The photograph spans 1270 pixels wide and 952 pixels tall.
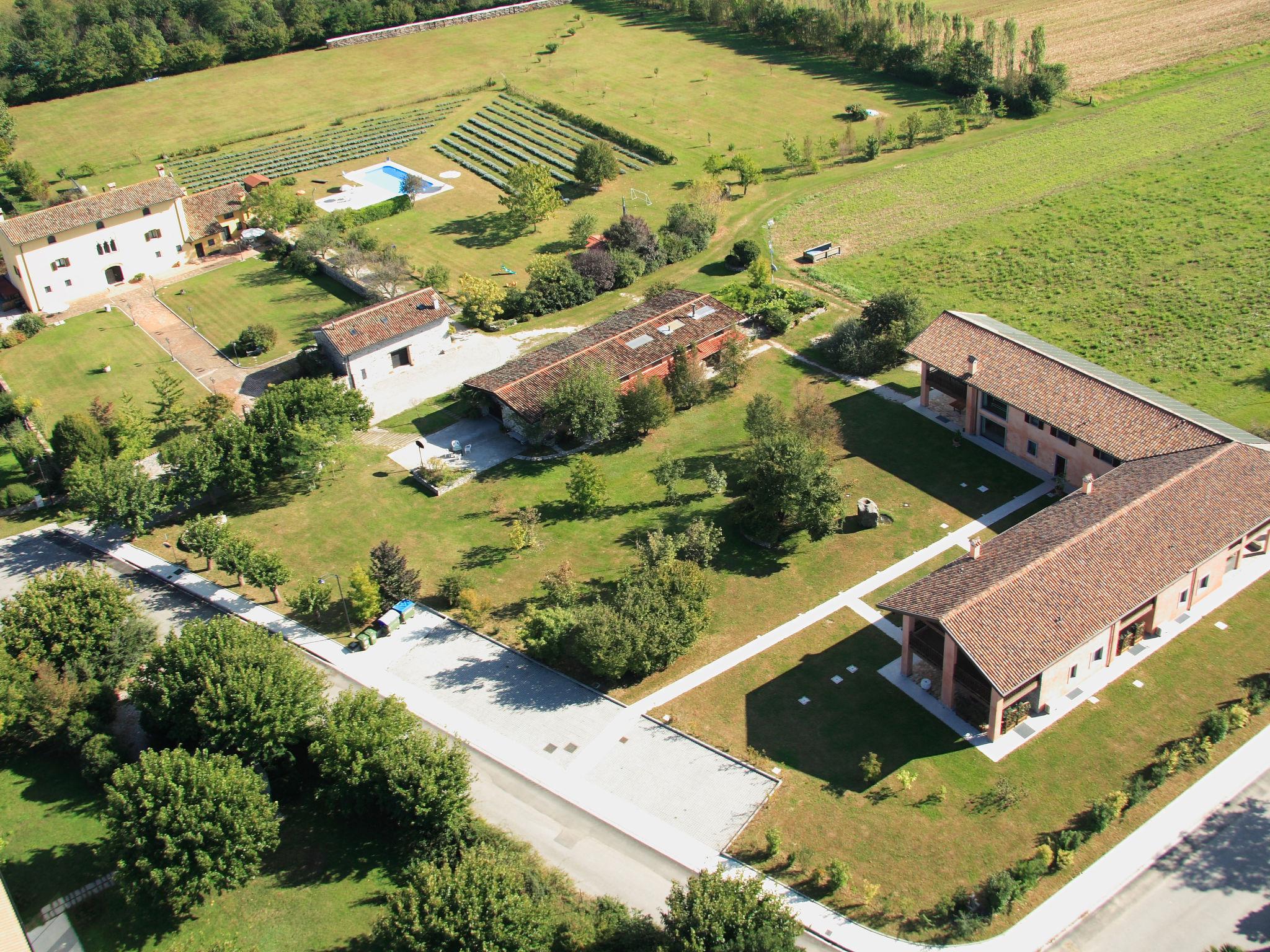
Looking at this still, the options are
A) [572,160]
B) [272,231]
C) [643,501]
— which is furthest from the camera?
[572,160]

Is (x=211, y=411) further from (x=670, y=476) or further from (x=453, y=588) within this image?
(x=670, y=476)

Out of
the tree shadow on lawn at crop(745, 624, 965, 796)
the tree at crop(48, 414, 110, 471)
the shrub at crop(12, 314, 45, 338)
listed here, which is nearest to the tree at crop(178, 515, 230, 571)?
the tree at crop(48, 414, 110, 471)

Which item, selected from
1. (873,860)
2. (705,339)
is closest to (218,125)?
(705,339)

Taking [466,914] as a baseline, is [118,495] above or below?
above

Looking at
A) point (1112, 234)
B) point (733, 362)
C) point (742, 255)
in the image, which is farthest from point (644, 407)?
point (1112, 234)

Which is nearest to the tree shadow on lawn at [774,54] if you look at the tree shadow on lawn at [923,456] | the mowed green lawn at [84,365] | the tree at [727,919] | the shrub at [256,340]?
the tree shadow on lawn at [923,456]

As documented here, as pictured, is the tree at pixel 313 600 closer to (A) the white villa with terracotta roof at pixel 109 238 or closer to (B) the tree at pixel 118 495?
(B) the tree at pixel 118 495

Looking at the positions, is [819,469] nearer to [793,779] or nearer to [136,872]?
[793,779]
